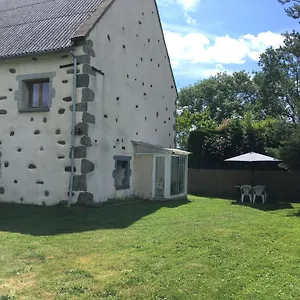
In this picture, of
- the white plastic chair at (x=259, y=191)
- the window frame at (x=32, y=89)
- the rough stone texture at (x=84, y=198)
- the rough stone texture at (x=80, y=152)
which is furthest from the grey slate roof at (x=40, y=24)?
the white plastic chair at (x=259, y=191)

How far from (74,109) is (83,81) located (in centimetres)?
95

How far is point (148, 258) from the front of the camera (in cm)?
613

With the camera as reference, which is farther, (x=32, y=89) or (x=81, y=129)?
(x=32, y=89)

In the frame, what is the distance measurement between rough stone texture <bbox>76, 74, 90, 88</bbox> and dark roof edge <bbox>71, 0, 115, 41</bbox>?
1.19 metres

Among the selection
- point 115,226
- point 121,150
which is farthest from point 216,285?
point 121,150

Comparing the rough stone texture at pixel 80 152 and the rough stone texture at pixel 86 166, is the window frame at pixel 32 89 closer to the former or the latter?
the rough stone texture at pixel 80 152

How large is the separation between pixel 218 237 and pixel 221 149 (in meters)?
13.4

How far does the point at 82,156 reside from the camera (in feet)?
40.0

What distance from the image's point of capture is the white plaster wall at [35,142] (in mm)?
12438

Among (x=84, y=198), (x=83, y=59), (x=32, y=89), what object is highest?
(x=83, y=59)

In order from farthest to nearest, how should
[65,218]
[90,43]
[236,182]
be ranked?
[236,182], [90,43], [65,218]

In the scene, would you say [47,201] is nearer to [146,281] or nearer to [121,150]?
[121,150]

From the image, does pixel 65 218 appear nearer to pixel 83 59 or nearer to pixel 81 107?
pixel 81 107

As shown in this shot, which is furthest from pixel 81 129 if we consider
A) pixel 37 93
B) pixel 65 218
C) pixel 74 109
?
pixel 65 218
